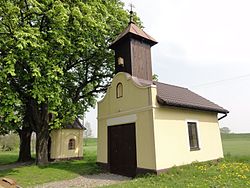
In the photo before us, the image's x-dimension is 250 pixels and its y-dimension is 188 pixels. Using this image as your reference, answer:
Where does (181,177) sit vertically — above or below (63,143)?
below

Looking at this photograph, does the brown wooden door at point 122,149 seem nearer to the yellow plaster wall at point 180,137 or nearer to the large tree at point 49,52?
the yellow plaster wall at point 180,137

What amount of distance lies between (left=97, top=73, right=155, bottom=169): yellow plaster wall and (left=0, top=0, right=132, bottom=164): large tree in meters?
2.50

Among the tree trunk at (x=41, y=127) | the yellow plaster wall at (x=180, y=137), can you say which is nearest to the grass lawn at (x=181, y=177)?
the yellow plaster wall at (x=180, y=137)

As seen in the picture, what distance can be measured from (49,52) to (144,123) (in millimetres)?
7016

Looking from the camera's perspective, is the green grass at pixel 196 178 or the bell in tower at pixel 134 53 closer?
the green grass at pixel 196 178

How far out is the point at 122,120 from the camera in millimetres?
12859

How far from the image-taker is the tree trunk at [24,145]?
70.4 ft

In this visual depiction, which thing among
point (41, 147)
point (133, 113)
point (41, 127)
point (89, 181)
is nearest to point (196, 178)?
point (133, 113)

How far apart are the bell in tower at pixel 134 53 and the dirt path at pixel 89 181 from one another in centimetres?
580

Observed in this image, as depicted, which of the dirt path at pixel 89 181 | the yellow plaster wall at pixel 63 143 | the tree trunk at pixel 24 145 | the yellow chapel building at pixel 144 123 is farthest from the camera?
the tree trunk at pixel 24 145

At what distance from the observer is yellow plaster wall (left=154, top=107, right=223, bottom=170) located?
10938mm

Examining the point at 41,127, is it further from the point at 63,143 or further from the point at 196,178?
the point at 196,178

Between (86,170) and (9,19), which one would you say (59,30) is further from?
(86,170)

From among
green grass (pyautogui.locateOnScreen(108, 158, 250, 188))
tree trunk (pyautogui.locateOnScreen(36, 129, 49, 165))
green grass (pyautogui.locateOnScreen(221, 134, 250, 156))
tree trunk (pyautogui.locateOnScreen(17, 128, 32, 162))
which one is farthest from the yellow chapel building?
tree trunk (pyautogui.locateOnScreen(17, 128, 32, 162))
